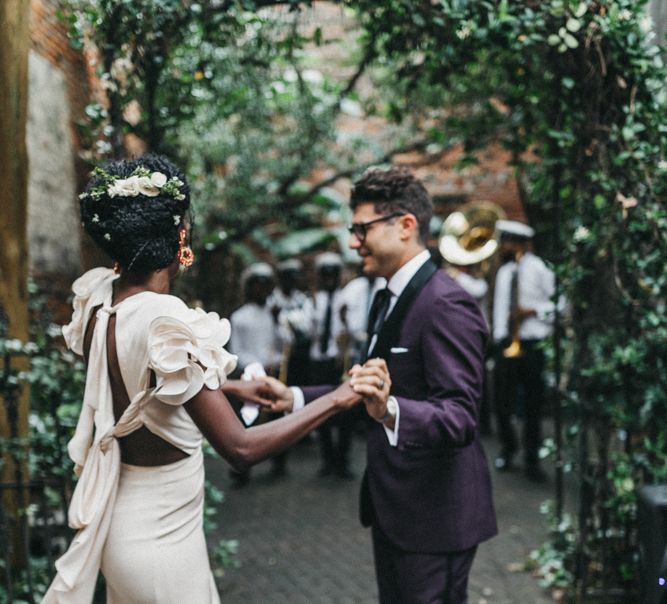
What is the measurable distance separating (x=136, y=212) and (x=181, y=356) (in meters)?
0.47

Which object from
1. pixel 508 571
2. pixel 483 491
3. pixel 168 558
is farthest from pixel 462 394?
pixel 508 571

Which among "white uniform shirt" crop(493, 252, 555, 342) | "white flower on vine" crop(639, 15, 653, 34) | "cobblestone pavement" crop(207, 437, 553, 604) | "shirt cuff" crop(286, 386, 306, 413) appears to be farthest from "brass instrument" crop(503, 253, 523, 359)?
"shirt cuff" crop(286, 386, 306, 413)

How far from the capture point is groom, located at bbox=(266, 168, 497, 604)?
267cm

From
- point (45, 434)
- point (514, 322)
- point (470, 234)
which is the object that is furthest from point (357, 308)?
point (45, 434)

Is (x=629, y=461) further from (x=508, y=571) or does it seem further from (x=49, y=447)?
(x=49, y=447)

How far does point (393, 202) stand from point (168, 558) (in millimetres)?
1651

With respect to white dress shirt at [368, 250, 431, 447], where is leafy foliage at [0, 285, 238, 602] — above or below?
below

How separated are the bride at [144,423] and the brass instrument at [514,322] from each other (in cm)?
546

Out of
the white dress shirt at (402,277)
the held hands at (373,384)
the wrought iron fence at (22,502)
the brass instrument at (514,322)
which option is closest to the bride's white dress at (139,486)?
the held hands at (373,384)

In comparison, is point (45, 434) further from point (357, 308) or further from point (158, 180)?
point (357, 308)

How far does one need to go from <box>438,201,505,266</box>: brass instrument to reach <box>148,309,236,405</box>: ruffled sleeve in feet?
27.6

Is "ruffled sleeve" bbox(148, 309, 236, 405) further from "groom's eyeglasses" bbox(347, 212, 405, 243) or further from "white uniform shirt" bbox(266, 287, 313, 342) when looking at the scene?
"white uniform shirt" bbox(266, 287, 313, 342)

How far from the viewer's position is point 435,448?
2.64m

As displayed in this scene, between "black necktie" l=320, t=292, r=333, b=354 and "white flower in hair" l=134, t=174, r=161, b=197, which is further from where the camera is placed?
"black necktie" l=320, t=292, r=333, b=354
